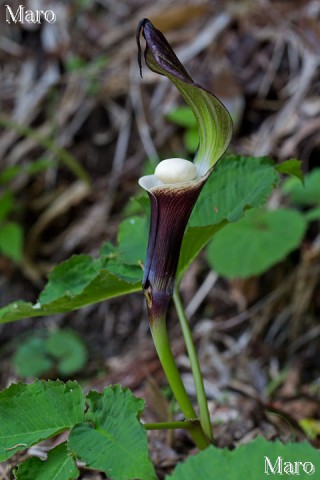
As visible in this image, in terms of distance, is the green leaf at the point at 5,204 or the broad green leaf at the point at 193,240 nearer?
the broad green leaf at the point at 193,240

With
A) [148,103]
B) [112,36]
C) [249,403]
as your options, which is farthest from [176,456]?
[112,36]

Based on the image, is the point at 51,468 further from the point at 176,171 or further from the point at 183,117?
the point at 183,117

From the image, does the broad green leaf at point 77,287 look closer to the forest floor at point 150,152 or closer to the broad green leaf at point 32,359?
the forest floor at point 150,152

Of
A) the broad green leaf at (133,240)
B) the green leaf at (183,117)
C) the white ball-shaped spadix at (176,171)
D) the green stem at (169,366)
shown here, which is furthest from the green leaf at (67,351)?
the white ball-shaped spadix at (176,171)

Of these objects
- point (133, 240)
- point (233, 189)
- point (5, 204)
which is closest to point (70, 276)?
point (133, 240)

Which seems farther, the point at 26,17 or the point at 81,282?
the point at 26,17

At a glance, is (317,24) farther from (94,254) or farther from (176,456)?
(176,456)
